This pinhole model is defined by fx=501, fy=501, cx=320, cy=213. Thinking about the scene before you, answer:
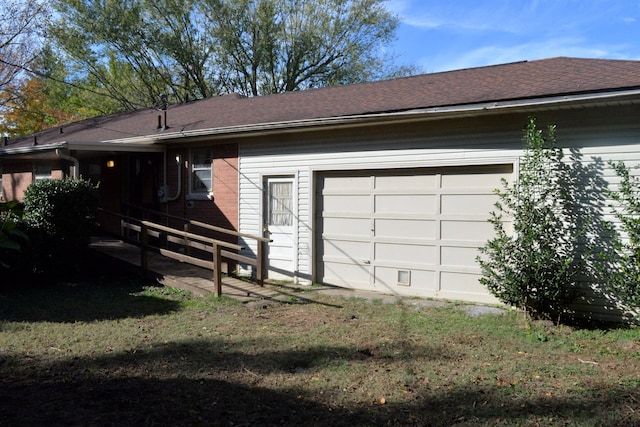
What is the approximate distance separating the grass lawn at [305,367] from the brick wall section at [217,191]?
3460 mm

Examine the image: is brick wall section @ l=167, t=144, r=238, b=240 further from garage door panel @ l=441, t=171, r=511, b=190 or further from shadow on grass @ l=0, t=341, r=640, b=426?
shadow on grass @ l=0, t=341, r=640, b=426

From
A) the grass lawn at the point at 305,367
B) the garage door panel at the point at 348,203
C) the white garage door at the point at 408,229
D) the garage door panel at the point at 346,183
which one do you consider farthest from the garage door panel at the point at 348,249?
the grass lawn at the point at 305,367

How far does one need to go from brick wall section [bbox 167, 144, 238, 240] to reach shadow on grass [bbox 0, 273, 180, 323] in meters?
2.26

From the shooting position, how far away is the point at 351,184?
9.52 metres

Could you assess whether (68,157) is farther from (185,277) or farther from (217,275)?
(217,275)

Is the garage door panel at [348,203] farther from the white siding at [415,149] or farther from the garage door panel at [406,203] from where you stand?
the white siding at [415,149]

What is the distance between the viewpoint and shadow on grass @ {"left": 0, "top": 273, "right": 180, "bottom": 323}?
746cm

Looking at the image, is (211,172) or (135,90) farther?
(135,90)

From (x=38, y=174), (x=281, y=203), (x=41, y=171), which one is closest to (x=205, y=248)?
(x=281, y=203)

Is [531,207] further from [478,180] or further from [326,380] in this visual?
[326,380]

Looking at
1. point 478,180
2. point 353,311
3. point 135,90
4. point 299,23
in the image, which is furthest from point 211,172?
point 135,90

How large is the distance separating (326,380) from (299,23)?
2476cm

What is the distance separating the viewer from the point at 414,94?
30.8ft

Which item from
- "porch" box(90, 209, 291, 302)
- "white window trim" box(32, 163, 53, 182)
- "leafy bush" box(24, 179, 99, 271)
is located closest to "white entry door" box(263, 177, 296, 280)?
"porch" box(90, 209, 291, 302)
